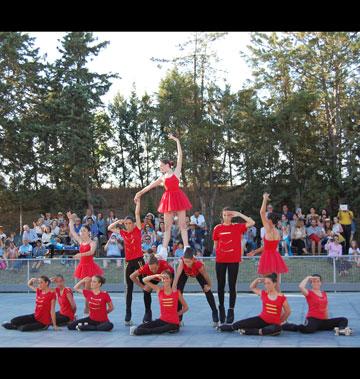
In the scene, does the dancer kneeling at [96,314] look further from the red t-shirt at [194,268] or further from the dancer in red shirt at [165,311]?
the red t-shirt at [194,268]

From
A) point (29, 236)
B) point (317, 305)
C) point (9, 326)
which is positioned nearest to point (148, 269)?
point (9, 326)

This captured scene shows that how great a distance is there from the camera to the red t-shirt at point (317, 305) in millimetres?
9383

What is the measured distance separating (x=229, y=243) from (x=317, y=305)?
1.63 meters

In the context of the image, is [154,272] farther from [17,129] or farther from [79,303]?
[17,129]

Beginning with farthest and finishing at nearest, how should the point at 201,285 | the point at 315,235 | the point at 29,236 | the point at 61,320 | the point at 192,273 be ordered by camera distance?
1. the point at 29,236
2. the point at 315,235
3. the point at 61,320
4. the point at 201,285
5. the point at 192,273

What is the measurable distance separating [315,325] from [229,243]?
1788 mm

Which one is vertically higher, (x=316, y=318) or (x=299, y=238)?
(x=299, y=238)

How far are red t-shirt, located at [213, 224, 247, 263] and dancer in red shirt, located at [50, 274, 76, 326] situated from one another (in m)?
2.64

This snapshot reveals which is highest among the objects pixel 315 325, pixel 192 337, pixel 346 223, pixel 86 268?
pixel 346 223

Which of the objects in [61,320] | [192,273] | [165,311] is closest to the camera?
[165,311]

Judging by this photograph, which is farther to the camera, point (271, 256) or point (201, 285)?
point (271, 256)

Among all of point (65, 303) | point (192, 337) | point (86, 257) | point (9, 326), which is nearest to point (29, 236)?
point (86, 257)

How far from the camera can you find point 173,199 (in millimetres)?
10664

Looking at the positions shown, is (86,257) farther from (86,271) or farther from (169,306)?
(169,306)
